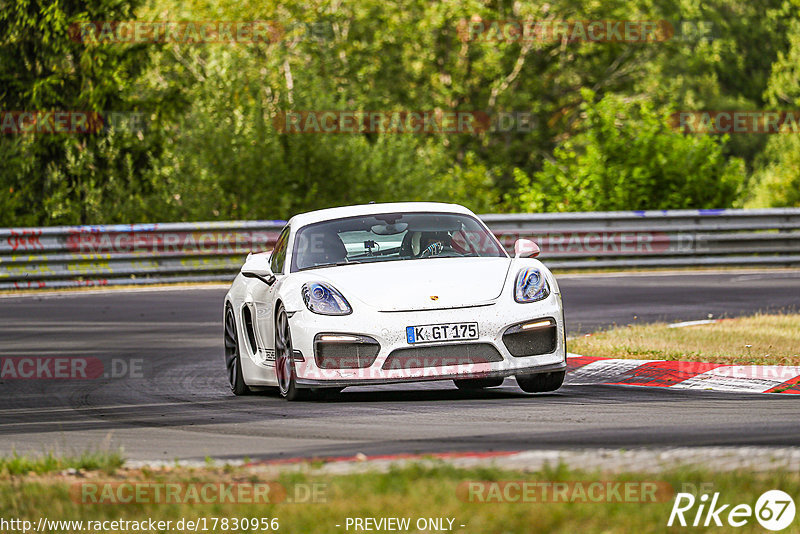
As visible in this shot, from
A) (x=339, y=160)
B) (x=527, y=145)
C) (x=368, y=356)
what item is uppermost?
(x=368, y=356)

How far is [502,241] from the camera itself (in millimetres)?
22969

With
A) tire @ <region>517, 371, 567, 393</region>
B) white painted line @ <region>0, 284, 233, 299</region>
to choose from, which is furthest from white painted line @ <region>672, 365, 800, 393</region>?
white painted line @ <region>0, 284, 233, 299</region>

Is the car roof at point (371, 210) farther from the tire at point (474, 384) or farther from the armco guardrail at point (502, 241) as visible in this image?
the armco guardrail at point (502, 241)

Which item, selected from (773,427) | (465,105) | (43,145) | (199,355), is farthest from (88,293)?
(465,105)

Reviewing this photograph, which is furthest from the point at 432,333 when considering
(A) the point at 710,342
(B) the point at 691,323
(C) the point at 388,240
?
(B) the point at 691,323

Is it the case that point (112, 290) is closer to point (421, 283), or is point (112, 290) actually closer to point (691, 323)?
point (691, 323)

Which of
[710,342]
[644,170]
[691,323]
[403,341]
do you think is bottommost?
[644,170]

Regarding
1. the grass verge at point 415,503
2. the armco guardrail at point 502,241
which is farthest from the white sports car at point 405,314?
the armco guardrail at point 502,241

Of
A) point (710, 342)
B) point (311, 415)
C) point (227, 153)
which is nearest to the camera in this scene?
point (311, 415)

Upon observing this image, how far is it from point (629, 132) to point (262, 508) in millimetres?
23270

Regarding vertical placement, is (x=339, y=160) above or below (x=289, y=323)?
below

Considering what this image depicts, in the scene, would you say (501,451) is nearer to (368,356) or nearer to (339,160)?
(368,356)

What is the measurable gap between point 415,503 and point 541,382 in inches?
183

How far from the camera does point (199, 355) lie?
1317 centimetres
